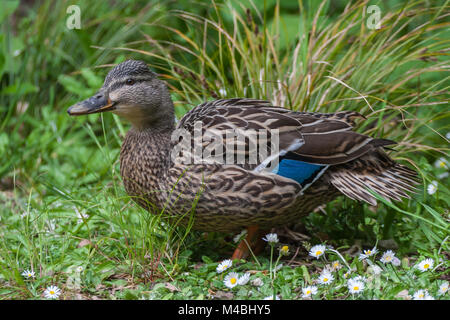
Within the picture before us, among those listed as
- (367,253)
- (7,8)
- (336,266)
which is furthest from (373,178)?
(7,8)

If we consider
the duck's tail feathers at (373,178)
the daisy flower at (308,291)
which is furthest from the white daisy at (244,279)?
the duck's tail feathers at (373,178)


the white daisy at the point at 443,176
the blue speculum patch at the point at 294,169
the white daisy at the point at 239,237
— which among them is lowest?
the white daisy at the point at 239,237

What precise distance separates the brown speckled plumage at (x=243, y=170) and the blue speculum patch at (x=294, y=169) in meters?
0.02

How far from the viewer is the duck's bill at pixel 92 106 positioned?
3195 millimetres

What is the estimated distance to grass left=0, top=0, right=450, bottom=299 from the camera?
3.09 metres

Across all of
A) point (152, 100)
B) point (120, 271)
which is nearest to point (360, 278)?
point (120, 271)

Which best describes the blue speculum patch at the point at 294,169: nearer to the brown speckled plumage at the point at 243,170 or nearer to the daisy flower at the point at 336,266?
the brown speckled plumage at the point at 243,170

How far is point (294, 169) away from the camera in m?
3.18

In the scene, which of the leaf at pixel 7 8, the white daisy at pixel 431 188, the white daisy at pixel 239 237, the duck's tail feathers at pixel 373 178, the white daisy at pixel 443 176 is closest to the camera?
the duck's tail feathers at pixel 373 178

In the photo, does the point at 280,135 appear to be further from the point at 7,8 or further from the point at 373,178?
the point at 7,8

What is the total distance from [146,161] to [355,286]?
4.35 ft

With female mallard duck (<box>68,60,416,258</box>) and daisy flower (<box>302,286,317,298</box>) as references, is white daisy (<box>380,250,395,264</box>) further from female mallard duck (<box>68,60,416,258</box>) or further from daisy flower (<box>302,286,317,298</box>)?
daisy flower (<box>302,286,317,298</box>)

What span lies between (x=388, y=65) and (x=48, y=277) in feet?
8.29
